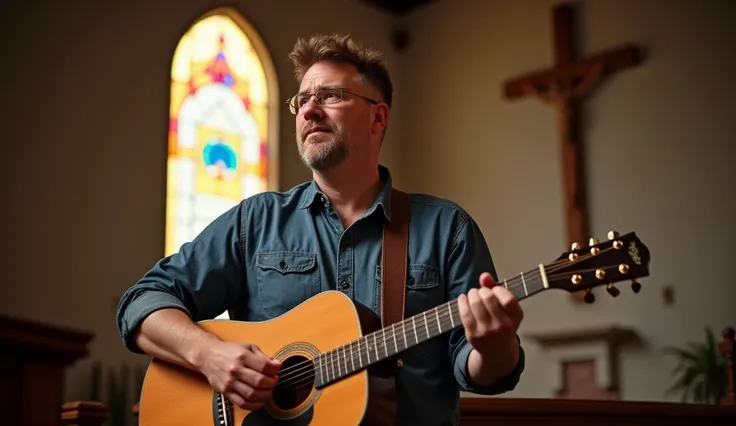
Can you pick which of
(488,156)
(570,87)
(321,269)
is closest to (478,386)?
(321,269)

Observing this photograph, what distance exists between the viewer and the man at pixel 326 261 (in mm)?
1947

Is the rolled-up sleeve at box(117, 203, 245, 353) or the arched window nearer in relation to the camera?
the rolled-up sleeve at box(117, 203, 245, 353)

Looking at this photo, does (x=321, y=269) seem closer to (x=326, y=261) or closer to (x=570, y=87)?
(x=326, y=261)

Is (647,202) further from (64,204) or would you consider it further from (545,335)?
(64,204)

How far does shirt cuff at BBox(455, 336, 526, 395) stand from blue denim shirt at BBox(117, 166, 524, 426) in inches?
1.1

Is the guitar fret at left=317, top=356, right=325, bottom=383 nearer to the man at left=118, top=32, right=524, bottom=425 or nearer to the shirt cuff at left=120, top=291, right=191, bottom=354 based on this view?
the man at left=118, top=32, right=524, bottom=425

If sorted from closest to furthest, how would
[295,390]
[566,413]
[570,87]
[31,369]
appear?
1. [295,390]
2. [31,369]
3. [566,413]
4. [570,87]

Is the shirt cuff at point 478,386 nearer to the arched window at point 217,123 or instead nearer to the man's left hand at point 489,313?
the man's left hand at point 489,313

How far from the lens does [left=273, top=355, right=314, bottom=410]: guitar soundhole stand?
1911 millimetres

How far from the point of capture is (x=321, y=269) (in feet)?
6.99

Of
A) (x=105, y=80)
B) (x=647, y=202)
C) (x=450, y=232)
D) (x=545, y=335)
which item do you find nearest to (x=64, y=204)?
(x=105, y=80)

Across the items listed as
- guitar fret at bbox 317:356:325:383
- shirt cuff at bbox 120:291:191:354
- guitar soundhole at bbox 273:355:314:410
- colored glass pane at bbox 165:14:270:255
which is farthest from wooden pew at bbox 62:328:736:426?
colored glass pane at bbox 165:14:270:255

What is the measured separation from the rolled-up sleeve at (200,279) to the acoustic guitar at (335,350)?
0.10 meters

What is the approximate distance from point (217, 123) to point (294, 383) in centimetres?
615
